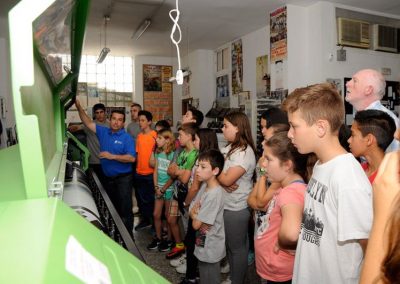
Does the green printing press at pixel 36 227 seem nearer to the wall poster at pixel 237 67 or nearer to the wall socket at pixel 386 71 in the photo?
the wall socket at pixel 386 71

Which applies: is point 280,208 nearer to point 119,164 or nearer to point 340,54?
point 119,164

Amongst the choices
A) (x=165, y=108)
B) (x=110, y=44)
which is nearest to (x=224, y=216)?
(x=110, y=44)

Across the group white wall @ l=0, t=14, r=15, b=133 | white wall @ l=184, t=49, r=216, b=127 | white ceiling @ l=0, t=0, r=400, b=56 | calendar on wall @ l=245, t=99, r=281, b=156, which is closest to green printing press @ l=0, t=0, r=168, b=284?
calendar on wall @ l=245, t=99, r=281, b=156

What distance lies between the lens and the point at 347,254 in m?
1.37

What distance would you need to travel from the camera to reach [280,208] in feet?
5.70

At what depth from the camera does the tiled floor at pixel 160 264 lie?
3.17 meters

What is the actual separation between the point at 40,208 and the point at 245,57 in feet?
24.3

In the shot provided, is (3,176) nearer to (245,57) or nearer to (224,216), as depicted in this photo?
(224,216)

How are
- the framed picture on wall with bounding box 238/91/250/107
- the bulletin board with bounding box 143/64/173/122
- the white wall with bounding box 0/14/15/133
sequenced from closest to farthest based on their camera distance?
1. the white wall with bounding box 0/14/15/133
2. the framed picture on wall with bounding box 238/91/250/107
3. the bulletin board with bounding box 143/64/173/122

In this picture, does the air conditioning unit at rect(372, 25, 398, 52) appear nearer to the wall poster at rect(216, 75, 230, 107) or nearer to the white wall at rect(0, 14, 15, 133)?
the wall poster at rect(216, 75, 230, 107)

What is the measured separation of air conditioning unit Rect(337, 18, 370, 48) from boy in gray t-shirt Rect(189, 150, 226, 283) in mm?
4168

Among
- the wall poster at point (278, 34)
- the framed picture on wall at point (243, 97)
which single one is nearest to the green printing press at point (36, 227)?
the wall poster at point (278, 34)

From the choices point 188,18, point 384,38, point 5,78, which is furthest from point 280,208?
point 5,78

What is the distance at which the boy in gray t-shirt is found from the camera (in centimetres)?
246
